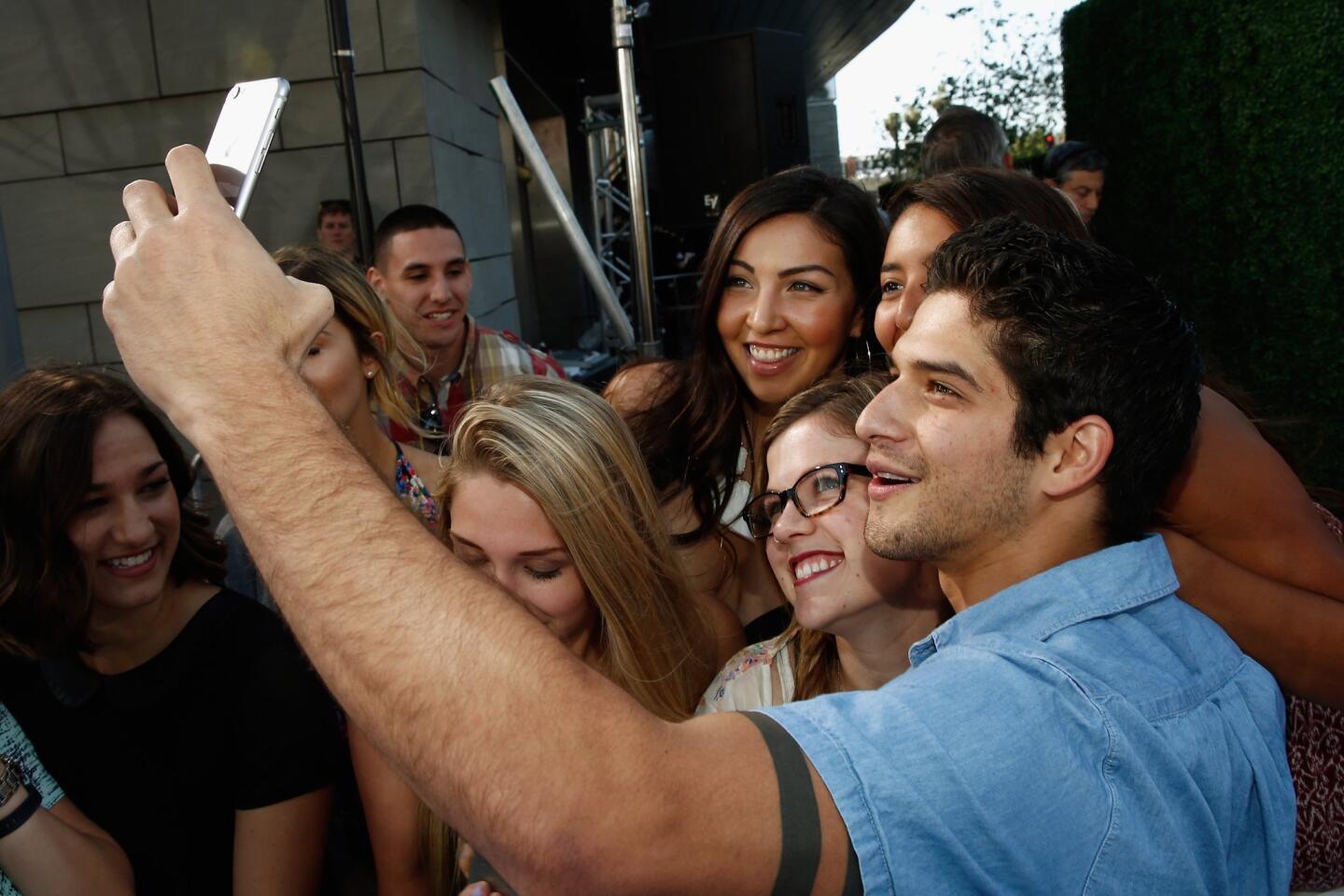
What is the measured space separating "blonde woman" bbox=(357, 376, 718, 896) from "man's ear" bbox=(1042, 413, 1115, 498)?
33.5 inches

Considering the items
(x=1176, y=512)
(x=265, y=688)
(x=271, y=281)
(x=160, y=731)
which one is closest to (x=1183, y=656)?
(x=1176, y=512)

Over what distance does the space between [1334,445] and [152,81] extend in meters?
6.10

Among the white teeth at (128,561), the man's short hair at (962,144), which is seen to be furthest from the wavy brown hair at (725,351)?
the man's short hair at (962,144)

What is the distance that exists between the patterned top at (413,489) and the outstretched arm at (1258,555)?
176cm

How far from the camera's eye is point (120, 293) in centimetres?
83

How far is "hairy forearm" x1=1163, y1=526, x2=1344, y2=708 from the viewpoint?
1.29 meters

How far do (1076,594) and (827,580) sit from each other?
1.95 feet

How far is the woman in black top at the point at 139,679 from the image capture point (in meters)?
1.65

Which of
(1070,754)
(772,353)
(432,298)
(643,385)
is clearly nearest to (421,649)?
(1070,754)

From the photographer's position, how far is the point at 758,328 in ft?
7.61

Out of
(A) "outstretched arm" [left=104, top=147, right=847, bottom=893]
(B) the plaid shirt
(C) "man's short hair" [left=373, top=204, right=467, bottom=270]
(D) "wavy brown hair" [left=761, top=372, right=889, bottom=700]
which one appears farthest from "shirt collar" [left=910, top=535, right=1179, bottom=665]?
(C) "man's short hair" [left=373, top=204, right=467, bottom=270]

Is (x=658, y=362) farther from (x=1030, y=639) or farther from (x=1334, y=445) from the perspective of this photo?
(x=1334, y=445)

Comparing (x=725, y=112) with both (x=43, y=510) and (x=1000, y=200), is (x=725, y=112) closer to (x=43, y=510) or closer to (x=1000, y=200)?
(x=1000, y=200)

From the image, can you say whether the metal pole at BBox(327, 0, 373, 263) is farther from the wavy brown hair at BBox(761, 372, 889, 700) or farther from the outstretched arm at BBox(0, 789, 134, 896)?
the outstretched arm at BBox(0, 789, 134, 896)
